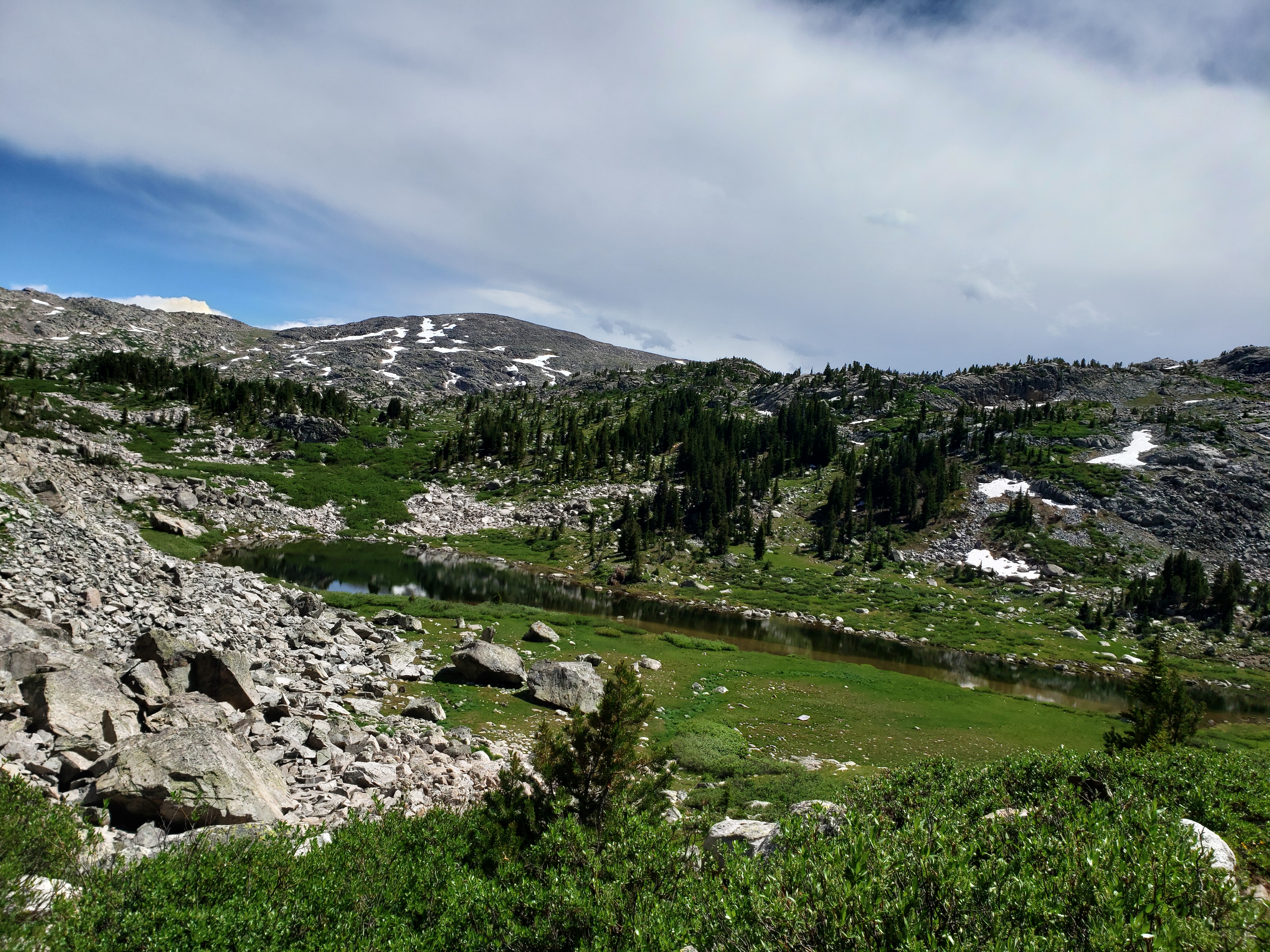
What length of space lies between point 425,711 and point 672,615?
3851 centimetres

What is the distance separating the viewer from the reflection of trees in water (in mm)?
47312

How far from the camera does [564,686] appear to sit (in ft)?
79.4

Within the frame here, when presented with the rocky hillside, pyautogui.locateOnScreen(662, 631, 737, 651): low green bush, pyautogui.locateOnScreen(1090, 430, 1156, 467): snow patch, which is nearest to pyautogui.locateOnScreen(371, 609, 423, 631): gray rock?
the rocky hillside

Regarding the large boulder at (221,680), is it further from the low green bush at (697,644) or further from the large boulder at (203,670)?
the low green bush at (697,644)

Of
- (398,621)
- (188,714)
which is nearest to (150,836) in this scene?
(188,714)

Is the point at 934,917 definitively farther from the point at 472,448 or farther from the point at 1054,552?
the point at 472,448

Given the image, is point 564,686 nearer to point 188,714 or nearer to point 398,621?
point 188,714

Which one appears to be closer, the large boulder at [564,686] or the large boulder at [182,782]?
the large boulder at [182,782]

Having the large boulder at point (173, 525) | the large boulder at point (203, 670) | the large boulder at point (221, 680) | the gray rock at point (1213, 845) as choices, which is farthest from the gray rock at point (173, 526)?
the gray rock at point (1213, 845)

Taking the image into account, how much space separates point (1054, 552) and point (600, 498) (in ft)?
243

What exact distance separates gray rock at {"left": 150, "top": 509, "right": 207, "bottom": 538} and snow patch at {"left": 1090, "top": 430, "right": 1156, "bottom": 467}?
142 metres

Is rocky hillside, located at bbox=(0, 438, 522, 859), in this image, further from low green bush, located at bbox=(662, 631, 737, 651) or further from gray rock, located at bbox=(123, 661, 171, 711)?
low green bush, located at bbox=(662, 631, 737, 651)

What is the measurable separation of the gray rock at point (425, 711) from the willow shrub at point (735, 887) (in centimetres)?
1048

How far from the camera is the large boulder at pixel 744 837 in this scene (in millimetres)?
8922
